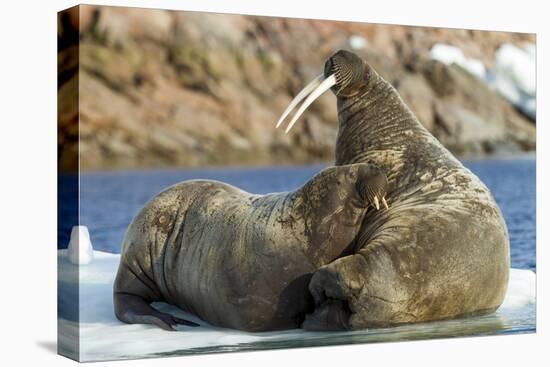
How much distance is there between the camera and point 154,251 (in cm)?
1021

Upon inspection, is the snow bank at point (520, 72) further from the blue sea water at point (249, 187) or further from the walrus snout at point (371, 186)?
the walrus snout at point (371, 186)

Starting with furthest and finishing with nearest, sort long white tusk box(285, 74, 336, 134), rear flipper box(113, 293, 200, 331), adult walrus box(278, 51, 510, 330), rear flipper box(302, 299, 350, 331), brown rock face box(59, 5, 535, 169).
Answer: brown rock face box(59, 5, 535, 169)
long white tusk box(285, 74, 336, 134)
rear flipper box(113, 293, 200, 331)
rear flipper box(302, 299, 350, 331)
adult walrus box(278, 51, 510, 330)

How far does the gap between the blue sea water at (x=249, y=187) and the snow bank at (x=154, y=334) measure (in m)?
0.53

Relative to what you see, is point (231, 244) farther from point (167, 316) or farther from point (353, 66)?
point (353, 66)

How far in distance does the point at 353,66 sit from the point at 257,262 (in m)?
2.33

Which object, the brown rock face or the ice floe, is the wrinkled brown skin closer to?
the brown rock face

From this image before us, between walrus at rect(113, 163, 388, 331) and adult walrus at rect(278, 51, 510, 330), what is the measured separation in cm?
20

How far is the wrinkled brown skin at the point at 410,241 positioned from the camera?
916 cm

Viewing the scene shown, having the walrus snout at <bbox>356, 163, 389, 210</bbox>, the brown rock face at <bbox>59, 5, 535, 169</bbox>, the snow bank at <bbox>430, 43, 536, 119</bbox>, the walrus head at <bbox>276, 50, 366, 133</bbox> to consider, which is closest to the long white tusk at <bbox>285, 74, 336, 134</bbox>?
the walrus head at <bbox>276, 50, 366, 133</bbox>

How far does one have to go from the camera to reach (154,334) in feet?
31.2

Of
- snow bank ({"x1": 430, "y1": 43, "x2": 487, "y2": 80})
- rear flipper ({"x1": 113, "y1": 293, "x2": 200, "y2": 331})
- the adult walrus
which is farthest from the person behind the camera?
snow bank ({"x1": 430, "y1": 43, "x2": 487, "y2": 80})

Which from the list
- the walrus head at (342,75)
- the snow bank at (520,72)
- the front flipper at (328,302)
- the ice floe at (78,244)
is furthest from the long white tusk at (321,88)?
the ice floe at (78,244)

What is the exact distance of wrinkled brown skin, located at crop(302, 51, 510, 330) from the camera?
9.16m

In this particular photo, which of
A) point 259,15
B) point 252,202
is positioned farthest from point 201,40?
point 252,202
